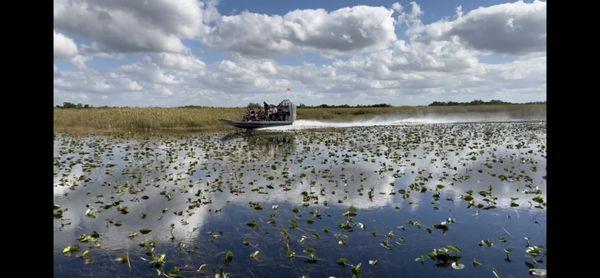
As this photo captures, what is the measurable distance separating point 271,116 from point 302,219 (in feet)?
108

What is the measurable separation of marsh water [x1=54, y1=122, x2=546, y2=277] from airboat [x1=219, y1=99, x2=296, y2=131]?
2175cm

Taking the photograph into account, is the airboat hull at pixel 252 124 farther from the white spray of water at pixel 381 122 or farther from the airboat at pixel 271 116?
the white spray of water at pixel 381 122

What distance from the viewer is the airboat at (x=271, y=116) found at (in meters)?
38.1

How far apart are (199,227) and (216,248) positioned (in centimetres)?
140

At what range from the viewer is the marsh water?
6.05 m

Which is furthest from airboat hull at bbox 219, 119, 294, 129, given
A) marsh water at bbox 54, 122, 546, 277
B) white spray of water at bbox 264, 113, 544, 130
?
marsh water at bbox 54, 122, 546, 277

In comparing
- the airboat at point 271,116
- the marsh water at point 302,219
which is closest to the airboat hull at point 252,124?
the airboat at point 271,116

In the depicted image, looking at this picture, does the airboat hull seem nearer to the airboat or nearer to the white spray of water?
the airboat

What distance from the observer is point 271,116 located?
134 feet

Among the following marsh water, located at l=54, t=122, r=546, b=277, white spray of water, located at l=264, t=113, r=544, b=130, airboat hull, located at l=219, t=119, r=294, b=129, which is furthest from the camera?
white spray of water, located at l=264, t=113, r=544, b=130

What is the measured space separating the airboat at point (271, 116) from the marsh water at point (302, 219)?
2175 cm
